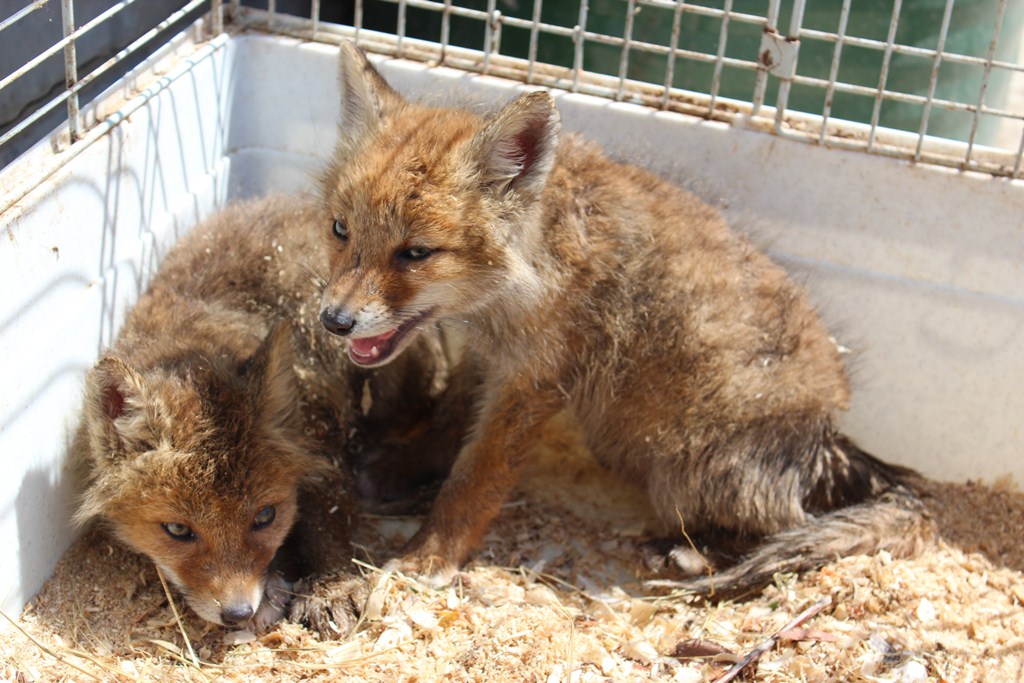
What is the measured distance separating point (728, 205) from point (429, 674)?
235 centimetres

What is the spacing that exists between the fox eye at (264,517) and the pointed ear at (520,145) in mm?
1392

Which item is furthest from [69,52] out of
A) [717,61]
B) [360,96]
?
[717,61]

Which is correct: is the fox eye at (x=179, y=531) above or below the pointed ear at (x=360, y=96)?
below

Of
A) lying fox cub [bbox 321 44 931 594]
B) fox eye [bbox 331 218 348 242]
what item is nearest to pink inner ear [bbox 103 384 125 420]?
lying fox cub [bbox 321 44 931 594]

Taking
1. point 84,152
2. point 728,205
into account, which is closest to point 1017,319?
point 728,205

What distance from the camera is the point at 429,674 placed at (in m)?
3.77

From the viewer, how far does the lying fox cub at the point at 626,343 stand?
392 centimetres

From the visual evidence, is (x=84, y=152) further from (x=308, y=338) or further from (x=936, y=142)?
(x=936, y=142)

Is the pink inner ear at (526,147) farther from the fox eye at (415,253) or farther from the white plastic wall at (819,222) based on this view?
the white plastic wall at (819,222)

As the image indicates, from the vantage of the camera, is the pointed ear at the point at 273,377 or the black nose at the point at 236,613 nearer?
the black nose at the point at 236,613

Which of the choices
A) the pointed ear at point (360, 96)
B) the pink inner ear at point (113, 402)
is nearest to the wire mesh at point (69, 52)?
the pointed ear at point (360, 96)

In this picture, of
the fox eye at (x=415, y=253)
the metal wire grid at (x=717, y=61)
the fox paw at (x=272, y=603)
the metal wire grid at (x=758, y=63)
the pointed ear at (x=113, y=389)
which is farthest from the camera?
the metal wire grid at (x=758, y=63)

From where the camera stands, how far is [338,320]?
3.64m

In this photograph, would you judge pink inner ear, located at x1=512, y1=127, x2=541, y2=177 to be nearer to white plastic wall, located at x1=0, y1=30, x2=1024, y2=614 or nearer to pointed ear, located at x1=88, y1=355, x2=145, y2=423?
white plastic wall, located at x1=0, y1=30, x2=1024, y2=614
